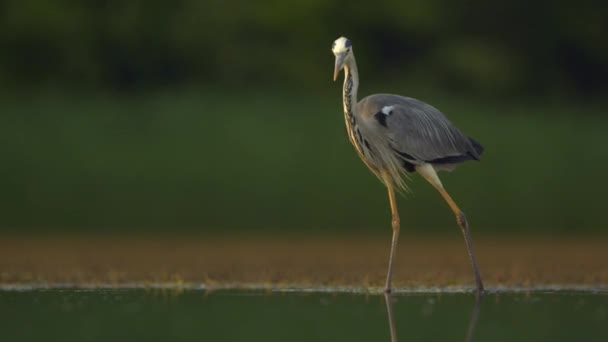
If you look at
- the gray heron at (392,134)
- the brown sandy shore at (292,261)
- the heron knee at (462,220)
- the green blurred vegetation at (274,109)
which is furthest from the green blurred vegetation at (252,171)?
the gray heron at (392,134)

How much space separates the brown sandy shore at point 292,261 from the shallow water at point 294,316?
0.85 metres

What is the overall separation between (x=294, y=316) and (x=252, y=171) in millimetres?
9239

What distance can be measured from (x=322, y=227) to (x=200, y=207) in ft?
4.52

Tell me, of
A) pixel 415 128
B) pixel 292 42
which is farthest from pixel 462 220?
pixel 292 42

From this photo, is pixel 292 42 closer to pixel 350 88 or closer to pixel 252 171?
pixel 252 171

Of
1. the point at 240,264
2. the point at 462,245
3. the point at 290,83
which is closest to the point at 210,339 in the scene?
the point at 240,264

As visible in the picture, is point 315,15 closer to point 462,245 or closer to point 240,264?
point 462,245

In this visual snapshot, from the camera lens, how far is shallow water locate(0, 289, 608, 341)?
776 cm

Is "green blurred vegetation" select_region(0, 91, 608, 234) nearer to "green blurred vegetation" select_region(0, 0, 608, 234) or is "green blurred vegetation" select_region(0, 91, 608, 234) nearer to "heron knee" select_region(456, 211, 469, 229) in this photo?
"green blurred vegetation" select_region(0, 0, 608, 234)

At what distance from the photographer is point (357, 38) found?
21125mm

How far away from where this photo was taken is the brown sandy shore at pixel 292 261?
1088 centimetres

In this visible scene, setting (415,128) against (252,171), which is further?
(252,171)

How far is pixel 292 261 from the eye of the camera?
12891 mm

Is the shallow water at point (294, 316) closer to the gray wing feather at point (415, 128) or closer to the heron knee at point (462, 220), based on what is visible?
the heron knee at point (462, 220)
